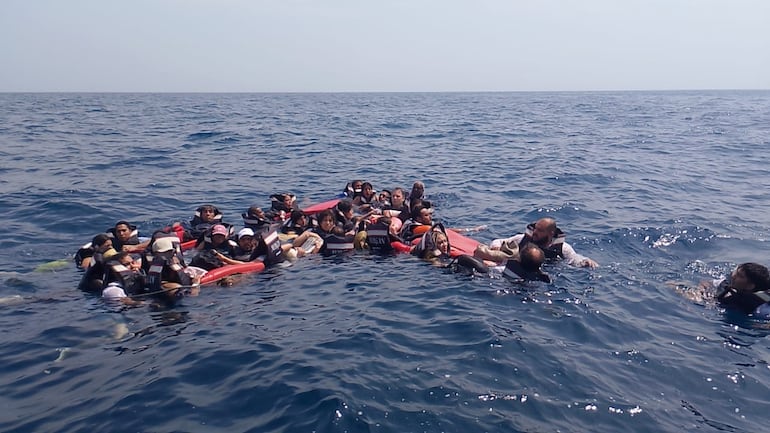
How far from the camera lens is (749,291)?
331 inches

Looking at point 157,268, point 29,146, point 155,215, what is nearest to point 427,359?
point 157,268

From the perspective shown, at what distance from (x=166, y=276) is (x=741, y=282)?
29.0 feet

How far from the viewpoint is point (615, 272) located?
10.4 metres

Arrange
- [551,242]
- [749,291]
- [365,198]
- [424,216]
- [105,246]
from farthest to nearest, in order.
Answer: [365,198], [424,216], [551,242], [105,246], [749,291]

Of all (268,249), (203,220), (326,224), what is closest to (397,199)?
(326,224)

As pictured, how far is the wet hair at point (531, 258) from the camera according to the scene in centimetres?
937

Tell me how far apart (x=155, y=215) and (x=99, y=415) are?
11.0 metres

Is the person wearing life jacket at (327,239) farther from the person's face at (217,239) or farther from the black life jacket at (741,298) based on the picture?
the black life jacket at (741,298)

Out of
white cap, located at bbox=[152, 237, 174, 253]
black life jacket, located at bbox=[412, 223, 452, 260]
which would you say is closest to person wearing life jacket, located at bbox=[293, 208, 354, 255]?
black life jacket, located at bbox=[412, 223, 452, 260]

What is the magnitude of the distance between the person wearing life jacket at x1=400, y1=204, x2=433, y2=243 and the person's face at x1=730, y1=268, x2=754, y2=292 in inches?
232

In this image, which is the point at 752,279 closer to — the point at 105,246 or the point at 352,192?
the point at 352,192

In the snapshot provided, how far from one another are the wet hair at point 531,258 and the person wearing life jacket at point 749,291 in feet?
9.16

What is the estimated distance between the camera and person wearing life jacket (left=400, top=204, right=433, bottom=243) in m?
12.5

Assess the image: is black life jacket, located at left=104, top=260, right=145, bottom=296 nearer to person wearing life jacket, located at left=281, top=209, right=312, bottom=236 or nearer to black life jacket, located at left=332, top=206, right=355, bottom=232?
person wearing life jacket, located at left=281, top=209, right=312, bottom=236
